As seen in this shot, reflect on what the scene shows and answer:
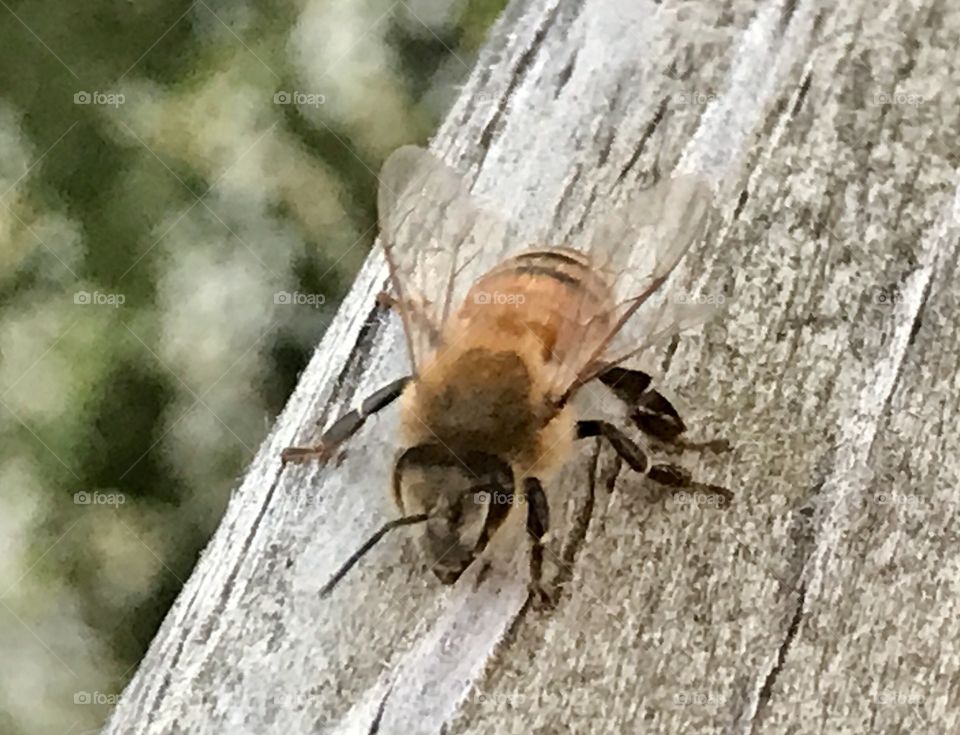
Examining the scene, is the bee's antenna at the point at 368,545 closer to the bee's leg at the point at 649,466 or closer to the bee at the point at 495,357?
the bee at the point at 495,357

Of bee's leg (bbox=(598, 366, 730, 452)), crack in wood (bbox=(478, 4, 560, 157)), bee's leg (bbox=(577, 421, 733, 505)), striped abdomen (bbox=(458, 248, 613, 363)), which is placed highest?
crack in wood (bbox=(478, 4, 560, 157))

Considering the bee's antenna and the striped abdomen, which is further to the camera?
the striped abdomen

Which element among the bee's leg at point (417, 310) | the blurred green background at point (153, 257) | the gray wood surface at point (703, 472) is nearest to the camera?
the gray wood surface at point (703, 472)

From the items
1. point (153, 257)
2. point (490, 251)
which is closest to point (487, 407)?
point (490, 251)

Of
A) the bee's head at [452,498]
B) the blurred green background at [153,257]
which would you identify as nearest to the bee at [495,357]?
the bee's head at [452,498]

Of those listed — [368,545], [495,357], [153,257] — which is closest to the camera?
[368,545]

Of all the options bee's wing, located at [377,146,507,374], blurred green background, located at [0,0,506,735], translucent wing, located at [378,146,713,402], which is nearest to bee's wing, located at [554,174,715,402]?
translucent wing, located at [378,146,713,402]

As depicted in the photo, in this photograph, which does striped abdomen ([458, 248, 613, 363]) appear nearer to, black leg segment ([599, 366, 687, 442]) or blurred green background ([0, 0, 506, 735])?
black leg segment ([599, 366, 687, 442])

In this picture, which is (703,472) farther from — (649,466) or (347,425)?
(347,425)
